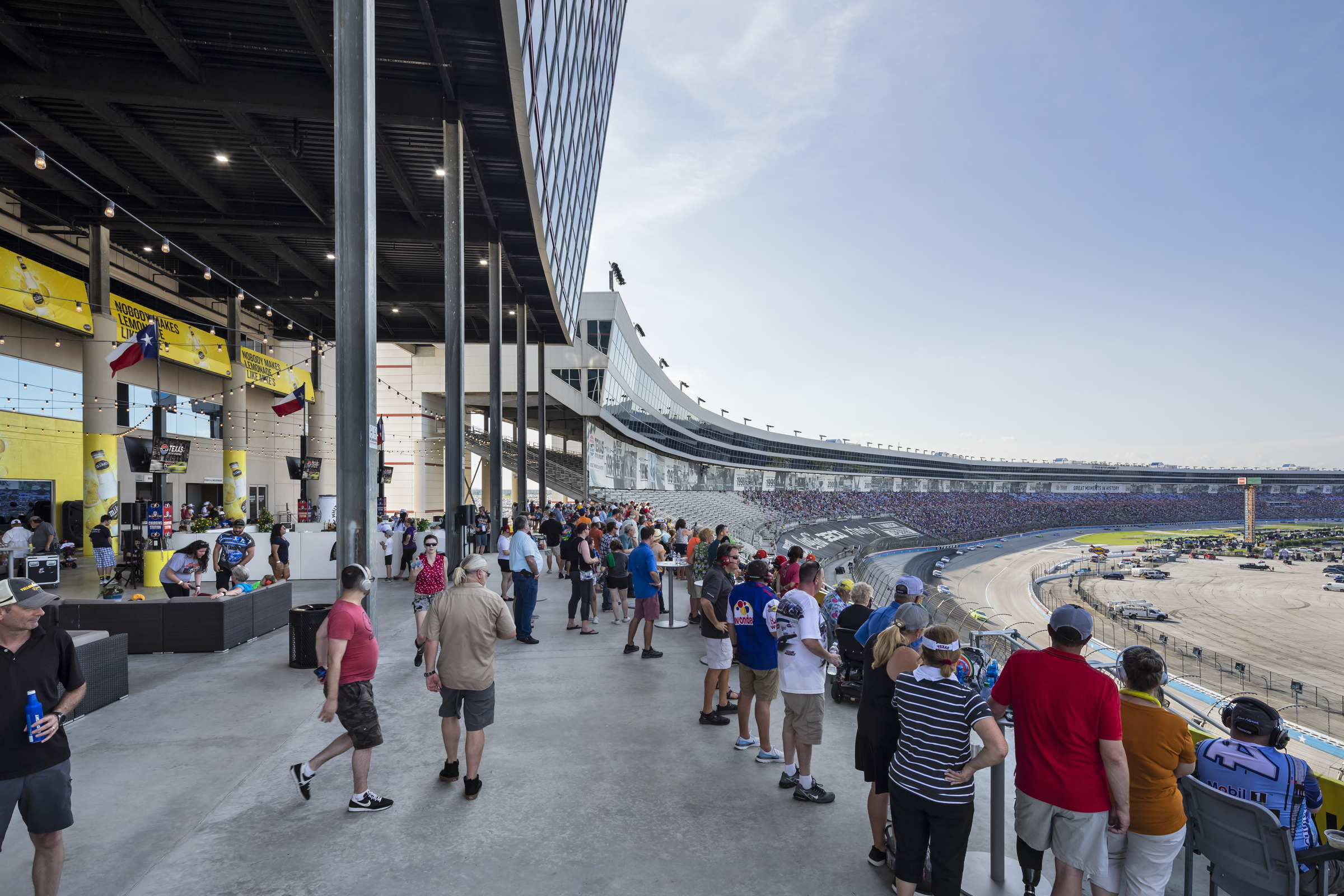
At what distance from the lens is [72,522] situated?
19.2 m

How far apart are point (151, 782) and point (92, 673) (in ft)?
7.24

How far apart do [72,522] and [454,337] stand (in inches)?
633

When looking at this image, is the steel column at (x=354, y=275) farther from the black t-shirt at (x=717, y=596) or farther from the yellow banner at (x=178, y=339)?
the yellow banner at (x=178, y=339)

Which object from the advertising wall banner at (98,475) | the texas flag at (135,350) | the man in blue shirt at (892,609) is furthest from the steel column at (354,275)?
the advertising wall banner at (98,475)

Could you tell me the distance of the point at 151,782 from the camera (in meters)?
4.56

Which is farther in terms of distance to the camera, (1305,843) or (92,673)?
(92,673)

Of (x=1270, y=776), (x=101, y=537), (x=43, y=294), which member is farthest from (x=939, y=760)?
(x=43, y=294)

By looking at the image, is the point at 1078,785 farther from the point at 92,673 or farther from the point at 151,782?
the point at 92,673

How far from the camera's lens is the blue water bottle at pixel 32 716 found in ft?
9.50

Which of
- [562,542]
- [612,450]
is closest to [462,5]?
[562,542]

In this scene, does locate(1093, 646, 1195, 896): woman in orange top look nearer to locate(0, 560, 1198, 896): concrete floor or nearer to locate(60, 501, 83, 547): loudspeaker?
locate(0, 560, 1198, 896): concrete floor

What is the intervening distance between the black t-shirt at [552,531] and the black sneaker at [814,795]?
10321 millimetres

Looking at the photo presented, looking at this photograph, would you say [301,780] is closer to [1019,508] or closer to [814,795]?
[814,795]

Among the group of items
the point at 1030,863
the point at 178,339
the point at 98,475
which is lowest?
the point at 1030,863
